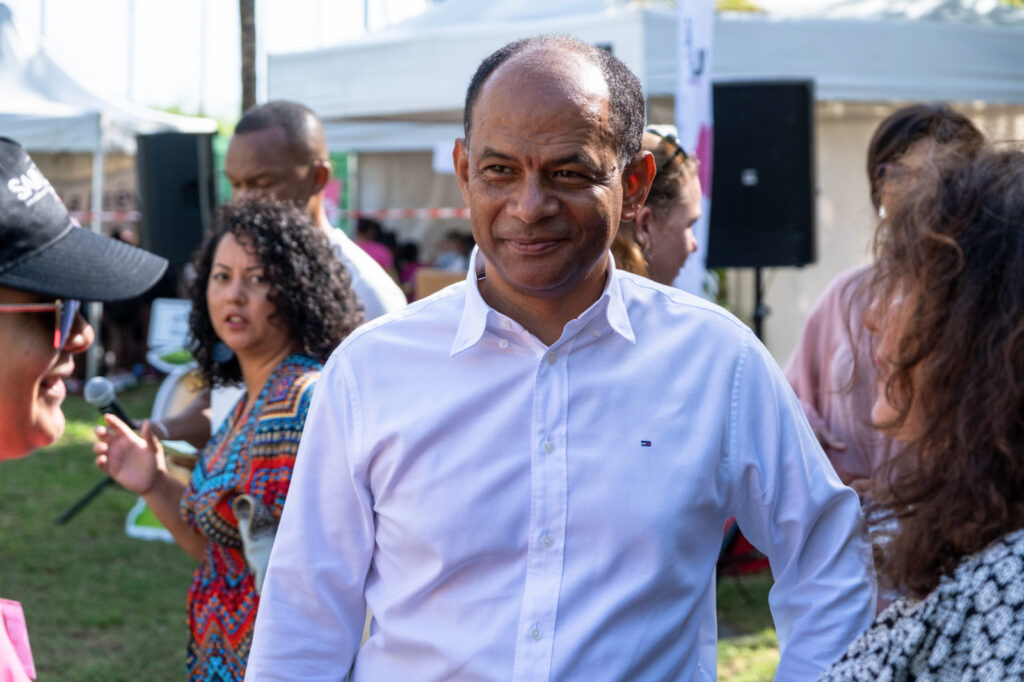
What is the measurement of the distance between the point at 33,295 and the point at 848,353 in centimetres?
212

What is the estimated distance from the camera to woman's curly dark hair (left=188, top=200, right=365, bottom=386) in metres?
3.03

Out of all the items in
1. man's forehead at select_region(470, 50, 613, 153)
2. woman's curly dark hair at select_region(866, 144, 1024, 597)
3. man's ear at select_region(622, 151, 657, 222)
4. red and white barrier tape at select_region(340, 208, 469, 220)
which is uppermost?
red and white barrier tape at select_region(340, 208, 469, 220)

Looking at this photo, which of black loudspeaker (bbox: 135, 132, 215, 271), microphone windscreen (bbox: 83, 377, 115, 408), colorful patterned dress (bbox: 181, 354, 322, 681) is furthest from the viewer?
black loudspeaker (bbox: 135, 132, 215, 271)

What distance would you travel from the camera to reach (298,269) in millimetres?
3084

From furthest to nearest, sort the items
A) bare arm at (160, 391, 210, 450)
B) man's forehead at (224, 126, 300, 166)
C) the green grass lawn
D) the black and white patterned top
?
the green grass lawn, man's forehead at (224, 126, 300, 166), bare arm at (160, 391, 210, 450), the black and white patterned top

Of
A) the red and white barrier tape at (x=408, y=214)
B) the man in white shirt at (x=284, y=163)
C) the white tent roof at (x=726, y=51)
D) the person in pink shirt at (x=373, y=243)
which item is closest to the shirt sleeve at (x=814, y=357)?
the man in white shirt at (x=284, y=163)

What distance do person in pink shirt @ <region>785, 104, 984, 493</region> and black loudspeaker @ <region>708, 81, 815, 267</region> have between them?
3.66 m

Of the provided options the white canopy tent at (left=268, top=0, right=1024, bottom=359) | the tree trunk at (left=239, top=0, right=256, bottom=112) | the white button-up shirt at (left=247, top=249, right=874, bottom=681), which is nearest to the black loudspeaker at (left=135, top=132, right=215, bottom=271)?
the white canopy tent at (left=268, top=0, right=1024, bottom=359)

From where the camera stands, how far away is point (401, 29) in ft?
32.9

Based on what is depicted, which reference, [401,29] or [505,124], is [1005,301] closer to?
[505,124]

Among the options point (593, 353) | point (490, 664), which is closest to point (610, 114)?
point (593, 353)

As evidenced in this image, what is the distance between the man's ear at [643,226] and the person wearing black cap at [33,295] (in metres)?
1.28

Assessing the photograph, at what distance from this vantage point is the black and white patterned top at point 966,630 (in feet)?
4.09

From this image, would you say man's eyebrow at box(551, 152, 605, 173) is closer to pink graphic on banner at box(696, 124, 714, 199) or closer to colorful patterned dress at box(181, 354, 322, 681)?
colorful patterned dress at box(181, 354, 322, 681)
